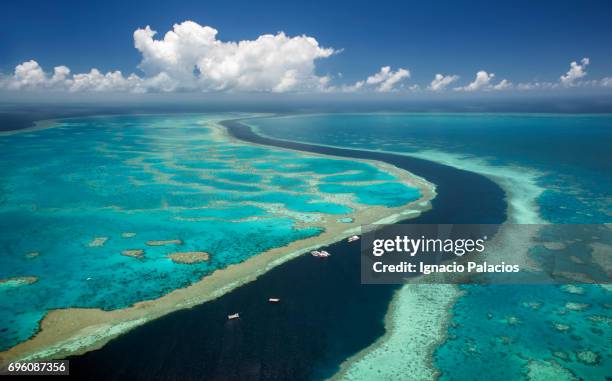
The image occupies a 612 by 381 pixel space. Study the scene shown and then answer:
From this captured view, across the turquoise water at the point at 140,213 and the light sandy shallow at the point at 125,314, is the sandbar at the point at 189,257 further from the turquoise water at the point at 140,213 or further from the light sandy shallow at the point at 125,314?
the light sandy shallow at the point at 125,314

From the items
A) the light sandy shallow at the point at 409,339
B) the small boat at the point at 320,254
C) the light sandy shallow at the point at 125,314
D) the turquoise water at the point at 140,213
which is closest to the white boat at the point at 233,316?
the light sandy shallow at the point at 125,314

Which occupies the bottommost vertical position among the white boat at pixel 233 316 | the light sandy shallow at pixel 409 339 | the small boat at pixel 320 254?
the light sandy shallow at pixel 409 339

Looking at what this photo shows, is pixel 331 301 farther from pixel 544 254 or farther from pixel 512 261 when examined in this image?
pixel 544 254

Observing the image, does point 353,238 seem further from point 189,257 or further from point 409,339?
point 189,257

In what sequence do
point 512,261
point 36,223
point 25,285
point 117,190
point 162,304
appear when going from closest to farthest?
point 162,304 → point 25,285 → point 512,261 → point 36,223 → point 117,190

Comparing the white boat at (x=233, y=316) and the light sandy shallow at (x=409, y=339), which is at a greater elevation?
the white boat at (x=233, y=316)

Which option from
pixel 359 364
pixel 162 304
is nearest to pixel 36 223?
pixel 162 304
